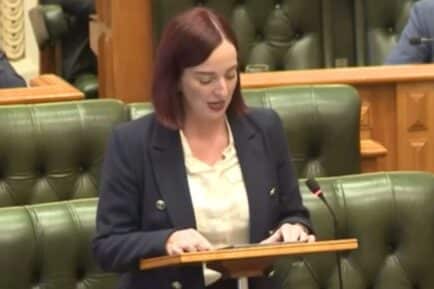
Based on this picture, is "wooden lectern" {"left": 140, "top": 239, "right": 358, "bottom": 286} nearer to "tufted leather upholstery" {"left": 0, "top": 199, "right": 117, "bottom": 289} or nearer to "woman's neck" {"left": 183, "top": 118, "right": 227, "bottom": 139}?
"woman's neck" {"left": 183, "top": 118, "right": 227, "bottom": 139}

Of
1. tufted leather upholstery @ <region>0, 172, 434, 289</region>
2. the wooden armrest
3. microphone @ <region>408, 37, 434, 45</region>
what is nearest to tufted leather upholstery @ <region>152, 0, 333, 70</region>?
microphone @ <region>408, 37, 434, 45</region>

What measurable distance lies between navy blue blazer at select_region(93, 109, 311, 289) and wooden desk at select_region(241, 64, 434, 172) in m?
1.10

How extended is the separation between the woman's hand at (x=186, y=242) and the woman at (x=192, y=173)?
3 centimetres

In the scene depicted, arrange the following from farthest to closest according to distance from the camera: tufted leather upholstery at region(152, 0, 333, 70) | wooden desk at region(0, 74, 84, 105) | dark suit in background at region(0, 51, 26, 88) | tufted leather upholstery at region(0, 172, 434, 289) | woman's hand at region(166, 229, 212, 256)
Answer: tufted leather upholstery at region(152, 0, 333, 70) < dark suit in background at region(0, 51, 26, 88) < wooden desk at region(0, 74, 84, 105) < tufted leather upholstery at region(0, 172, 434, 289) < woman's hand at region(166, 229, 212, 256)

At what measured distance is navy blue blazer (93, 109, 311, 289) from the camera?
222 cm

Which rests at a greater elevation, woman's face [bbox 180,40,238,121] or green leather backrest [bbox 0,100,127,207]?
woman's face [bbox 180,40,238,121]

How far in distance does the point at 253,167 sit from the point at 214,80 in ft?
0.61

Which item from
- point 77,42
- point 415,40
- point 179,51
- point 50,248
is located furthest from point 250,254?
point 77,42

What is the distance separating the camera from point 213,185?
2.25m

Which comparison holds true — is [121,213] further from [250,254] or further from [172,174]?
[250,254]

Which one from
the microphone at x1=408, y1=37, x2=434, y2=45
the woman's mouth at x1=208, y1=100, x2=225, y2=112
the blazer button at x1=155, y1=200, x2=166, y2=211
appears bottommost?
the microphone at x1=408, y1=37, x2=434, y2=45

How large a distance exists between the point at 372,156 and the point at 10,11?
3812 millimetres

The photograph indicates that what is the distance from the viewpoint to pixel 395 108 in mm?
3469

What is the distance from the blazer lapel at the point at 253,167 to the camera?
224cm
